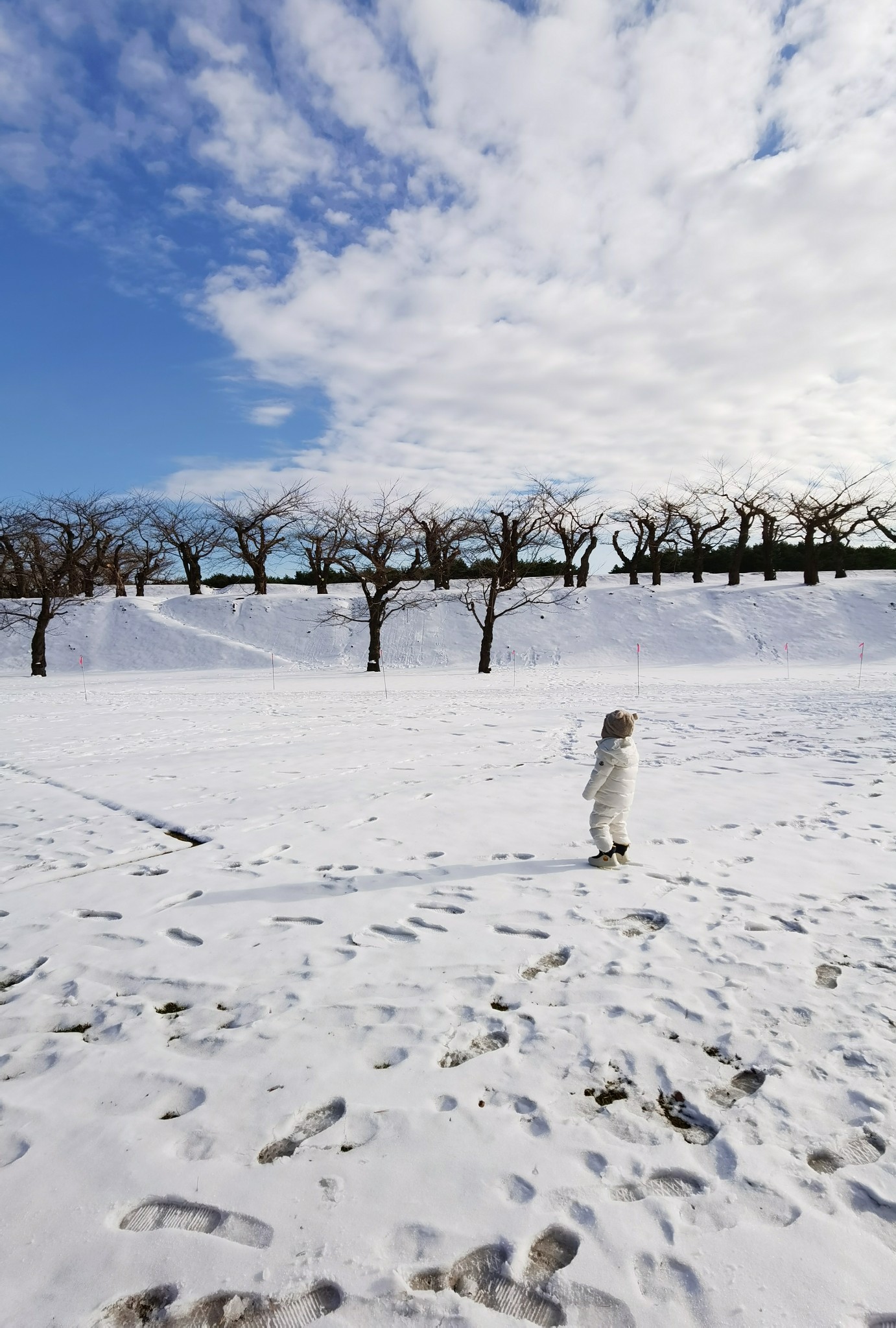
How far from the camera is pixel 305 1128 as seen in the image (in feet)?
8.02


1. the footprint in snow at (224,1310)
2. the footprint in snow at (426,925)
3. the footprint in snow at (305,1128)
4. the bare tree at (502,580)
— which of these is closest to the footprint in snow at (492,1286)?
the footprint in snow at (224,1310)

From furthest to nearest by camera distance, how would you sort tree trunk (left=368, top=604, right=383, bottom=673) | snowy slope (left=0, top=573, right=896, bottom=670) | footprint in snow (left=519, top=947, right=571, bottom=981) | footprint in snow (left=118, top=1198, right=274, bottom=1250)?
snowy slope (left=0, top=573, right=896, bottom=670) → tree trunk (left=368, top=604, right=383, bottom=673) → footprint in snow (left=519, top=947, right=571, bottom=981) → footprint in snow (left=118, top=1198, right=274, bottom=1250)

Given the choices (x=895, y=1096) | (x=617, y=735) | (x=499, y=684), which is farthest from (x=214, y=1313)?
(x=499, y=684)

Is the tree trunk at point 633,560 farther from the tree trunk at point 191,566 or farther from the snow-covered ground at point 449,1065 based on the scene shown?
the snow-covered ground at point 449,1065

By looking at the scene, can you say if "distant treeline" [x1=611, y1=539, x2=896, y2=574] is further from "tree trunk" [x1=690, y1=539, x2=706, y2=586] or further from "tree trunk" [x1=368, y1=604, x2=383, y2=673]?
"tree trunk" [x1=368, y1=604, x2=383, y2=673]

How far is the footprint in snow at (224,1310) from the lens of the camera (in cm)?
177

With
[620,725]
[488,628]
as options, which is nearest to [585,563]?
[488,628]

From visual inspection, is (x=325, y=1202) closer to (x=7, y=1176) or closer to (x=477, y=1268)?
(x=477, y=1268)

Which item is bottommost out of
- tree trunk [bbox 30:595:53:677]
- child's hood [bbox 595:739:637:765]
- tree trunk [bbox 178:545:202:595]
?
tree trunk [bbox 30:595:53:677]

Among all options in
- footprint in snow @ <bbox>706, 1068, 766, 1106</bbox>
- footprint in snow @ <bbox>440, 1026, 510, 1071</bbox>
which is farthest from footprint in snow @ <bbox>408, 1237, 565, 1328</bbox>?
footprint in snow @ <bbox>706, 1068, 766, 1106</bbox>

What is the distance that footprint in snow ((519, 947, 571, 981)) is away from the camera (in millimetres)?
3482

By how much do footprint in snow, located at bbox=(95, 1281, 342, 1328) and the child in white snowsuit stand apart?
3490 millimetres

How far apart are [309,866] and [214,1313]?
332 cm

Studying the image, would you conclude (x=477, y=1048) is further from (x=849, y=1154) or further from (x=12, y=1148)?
(x=12, y=1148)
